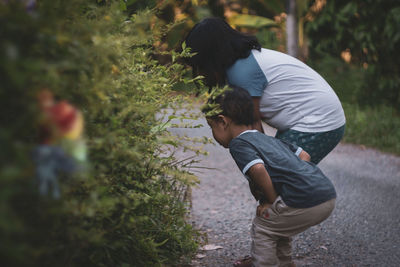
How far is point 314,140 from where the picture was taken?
2477 mm

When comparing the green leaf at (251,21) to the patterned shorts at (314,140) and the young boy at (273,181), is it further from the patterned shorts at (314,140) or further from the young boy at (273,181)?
the young boy at (273,181)

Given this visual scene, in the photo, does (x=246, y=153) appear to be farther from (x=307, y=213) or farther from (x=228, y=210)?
(x=228, y=210)

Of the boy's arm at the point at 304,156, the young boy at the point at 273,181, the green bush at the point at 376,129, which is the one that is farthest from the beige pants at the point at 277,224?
the green bush at the point at 376,129

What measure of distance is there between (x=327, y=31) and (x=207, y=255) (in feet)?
22.1

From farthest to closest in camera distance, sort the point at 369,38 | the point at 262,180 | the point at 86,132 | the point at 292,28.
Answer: the point at 292,28 → the point at 369,38 → the point at 262,180 → the point at 86,132

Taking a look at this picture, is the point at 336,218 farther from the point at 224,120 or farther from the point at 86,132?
the point at 86,132

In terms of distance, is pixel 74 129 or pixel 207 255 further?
pixel 207 255

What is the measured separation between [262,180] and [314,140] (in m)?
0.44

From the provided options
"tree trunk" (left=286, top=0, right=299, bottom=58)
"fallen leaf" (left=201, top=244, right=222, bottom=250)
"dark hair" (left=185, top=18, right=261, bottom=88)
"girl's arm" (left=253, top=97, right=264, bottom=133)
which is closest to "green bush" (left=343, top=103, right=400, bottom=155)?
"tree trunk" (left=286, top=0, right=299, bottom=58)

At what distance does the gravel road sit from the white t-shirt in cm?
50

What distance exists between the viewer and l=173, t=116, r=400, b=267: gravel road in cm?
292

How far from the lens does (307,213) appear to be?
7.39ft

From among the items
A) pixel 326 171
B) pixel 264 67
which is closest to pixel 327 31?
pixel 326 171

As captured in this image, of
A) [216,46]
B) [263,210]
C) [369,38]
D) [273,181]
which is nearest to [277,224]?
[263,210]
